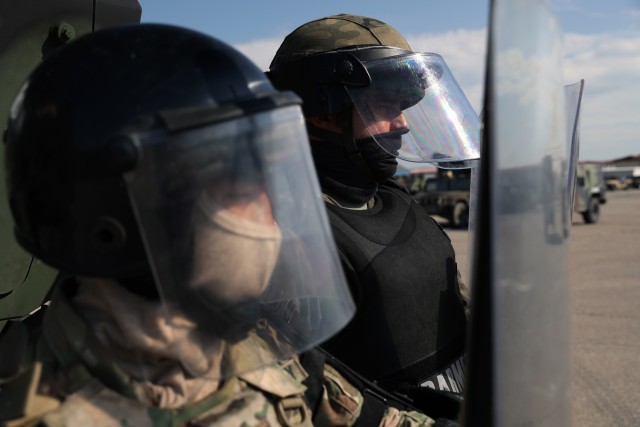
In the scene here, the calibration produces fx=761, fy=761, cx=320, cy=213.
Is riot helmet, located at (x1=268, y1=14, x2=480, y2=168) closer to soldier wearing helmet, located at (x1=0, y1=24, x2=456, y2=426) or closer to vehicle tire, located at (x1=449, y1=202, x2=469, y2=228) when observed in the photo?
soldier wearing helmet, located at (x1=0, y1=24, x2=456, y2=426)

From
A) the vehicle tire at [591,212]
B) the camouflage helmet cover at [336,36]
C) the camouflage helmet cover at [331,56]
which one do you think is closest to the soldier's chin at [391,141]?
the camouflage helmet cover at [331,56]

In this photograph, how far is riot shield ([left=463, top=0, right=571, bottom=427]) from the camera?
0.85 metres

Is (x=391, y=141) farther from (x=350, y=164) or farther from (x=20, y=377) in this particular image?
(x=20, y=377)

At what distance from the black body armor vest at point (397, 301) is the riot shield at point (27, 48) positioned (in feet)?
4.04

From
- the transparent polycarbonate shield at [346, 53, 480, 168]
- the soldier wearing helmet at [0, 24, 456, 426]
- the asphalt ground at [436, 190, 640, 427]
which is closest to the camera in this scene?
the soldier wearing helmet at [0, 24, 456, 426]

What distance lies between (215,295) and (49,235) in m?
0.30

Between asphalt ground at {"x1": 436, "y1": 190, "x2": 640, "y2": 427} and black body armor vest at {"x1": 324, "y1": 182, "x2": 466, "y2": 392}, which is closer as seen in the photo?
black body armor vest at {"x1": 324, "y1": 182, "x2": 466, "y2": 392}

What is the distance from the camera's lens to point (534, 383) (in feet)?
2.96

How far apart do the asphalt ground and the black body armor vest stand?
346 mm

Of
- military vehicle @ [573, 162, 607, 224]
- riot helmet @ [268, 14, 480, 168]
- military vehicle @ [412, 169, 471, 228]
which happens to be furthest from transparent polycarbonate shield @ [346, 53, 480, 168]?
military vehicle @ [573, 162, 607, 224]

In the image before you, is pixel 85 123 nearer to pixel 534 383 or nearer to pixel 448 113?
pixel 534 383

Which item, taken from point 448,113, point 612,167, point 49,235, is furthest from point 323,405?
point 612,167

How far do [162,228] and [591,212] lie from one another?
18234 millimetres

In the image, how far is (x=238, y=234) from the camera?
1.25 m
